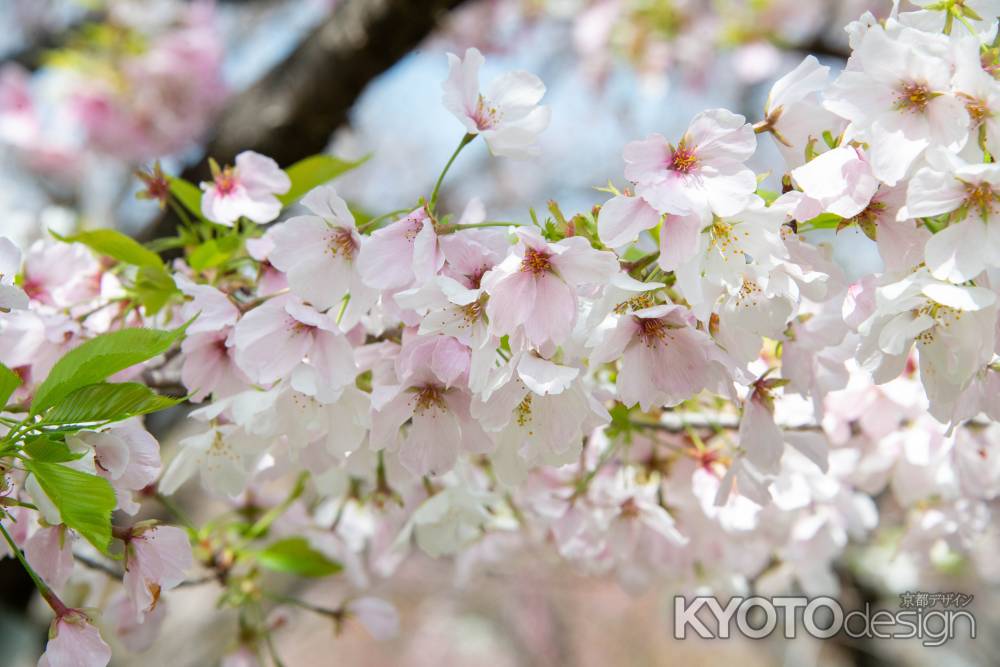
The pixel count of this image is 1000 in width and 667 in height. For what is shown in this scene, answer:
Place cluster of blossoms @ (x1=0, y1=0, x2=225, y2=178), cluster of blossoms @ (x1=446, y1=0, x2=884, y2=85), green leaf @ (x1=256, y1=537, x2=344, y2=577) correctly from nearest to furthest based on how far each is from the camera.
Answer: green leaf @ (x1=256, y1=537, x2=344, y2=577) → cluster of blossoms @ (x1=0, y1=0, x2=225, y2=178) → cluster of blossoms @ (x1=446, y1=0, x2=884, y2=85)

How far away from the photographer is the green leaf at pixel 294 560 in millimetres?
1199

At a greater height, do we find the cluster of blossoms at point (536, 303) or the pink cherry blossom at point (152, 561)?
the cluster of blossoms at point (536, 303)

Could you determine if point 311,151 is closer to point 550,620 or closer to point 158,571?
point 158,571

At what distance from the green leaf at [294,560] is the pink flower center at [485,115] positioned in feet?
2.36

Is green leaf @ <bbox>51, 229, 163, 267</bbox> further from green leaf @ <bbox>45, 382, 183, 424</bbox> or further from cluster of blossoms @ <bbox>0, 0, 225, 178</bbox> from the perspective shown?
cluster of blossoms @ <bbox>0, 0, 225, 178</bbox>

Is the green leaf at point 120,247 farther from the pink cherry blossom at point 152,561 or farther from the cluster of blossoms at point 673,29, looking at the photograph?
the cluster of blossoms at point 673,29

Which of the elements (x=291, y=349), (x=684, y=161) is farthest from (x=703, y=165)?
(x=291, y=349)

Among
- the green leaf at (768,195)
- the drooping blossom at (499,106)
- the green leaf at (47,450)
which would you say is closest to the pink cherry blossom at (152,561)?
the green leaf at (47,450)

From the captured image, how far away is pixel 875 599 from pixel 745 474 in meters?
2.17

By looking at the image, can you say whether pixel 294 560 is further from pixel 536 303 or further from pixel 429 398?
pixel 536 303

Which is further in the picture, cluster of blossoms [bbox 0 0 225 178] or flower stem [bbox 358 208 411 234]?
cluster of blossoms [bbox 0 0 225 178]

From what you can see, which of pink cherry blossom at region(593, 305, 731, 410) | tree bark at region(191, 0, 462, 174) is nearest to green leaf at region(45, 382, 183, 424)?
pink cherry blossom at region(593, 305, 731, 410)

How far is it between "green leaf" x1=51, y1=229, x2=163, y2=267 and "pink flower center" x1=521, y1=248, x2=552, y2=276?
0.48m

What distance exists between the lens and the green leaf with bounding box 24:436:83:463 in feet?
2.16
